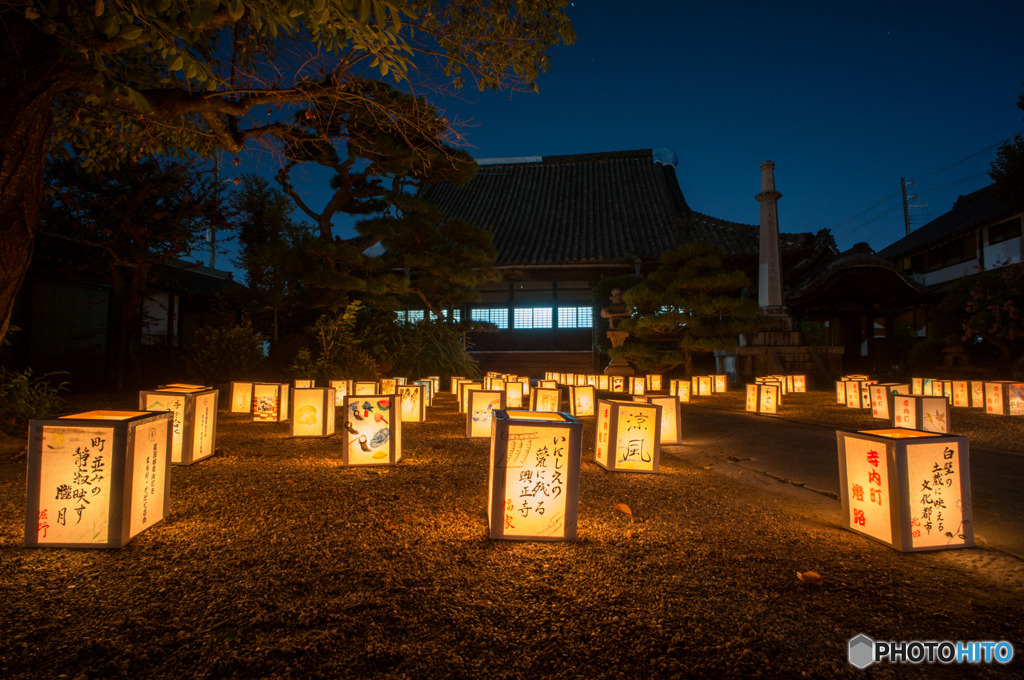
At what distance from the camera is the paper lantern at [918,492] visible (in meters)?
2.03

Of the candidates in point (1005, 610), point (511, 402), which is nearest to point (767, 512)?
point (1005, 610)

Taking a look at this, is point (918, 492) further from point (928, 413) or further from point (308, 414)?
point (308, 414)

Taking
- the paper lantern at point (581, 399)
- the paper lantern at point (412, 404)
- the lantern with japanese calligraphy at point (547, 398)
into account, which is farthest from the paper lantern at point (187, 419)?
the paper lantern at point (581, 399)

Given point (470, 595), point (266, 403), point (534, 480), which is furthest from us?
point (266, 403)

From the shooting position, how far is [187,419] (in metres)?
3.42

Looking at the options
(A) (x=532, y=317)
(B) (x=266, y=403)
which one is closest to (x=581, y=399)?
(B) (x=266, y=403)

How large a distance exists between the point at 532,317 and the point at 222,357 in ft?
30.3

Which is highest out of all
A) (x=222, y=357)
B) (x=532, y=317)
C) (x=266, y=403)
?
(x=532, y=317)

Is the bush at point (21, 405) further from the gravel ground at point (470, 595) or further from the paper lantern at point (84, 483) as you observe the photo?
the paper lantern at point (84, 483)

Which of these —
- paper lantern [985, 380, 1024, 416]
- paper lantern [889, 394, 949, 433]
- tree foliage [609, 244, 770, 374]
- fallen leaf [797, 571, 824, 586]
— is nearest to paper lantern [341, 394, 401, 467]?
fallen leaf [797, 571, 824, 586]

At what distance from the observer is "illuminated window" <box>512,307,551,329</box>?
1491cm

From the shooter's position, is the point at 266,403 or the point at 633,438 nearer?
the point at 633,438

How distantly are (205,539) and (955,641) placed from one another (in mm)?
2807

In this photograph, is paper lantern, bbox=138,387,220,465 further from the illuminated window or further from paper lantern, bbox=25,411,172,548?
the illuminated window
